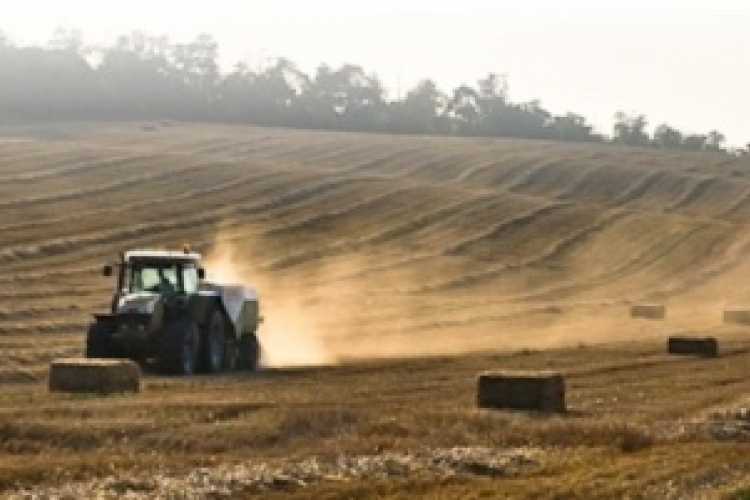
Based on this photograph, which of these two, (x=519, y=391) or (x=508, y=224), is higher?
(x=508, y=224)

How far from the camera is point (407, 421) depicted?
1574cm

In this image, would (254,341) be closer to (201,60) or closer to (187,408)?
(187,408)

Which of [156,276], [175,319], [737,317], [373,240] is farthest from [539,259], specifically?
[175,319]

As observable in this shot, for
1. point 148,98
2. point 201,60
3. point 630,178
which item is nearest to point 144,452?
point 630,178

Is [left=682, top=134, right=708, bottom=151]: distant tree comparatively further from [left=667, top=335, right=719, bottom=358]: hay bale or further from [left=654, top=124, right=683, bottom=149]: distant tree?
[left=667, top=335, right=719, bottom=358]: hay bale

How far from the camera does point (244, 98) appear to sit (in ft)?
443

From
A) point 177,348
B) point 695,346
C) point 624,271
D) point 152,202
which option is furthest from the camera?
point 152,202

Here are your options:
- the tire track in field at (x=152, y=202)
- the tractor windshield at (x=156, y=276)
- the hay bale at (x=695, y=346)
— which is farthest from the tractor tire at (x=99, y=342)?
the tire track in field at (x=152, y=202)

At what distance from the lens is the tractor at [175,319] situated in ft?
75.9

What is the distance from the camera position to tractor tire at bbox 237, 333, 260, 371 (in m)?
25.8

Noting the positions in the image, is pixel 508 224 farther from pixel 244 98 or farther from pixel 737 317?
pixel 244 98

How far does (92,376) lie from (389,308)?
2281 cm

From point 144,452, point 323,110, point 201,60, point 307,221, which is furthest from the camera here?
point 201,60

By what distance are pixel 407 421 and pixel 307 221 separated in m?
37.0
